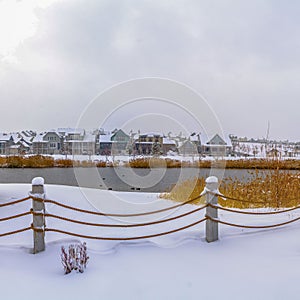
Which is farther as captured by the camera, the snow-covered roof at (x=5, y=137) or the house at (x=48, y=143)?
the snow-covered roof at (x=5, y=137)

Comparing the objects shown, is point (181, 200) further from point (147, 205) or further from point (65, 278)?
point (65, 278)

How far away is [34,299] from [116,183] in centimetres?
1055

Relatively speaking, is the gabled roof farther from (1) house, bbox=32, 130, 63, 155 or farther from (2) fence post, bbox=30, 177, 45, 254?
(1) house, bbox=32, 130, 63, 155

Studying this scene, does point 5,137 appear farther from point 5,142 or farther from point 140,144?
point 140,144

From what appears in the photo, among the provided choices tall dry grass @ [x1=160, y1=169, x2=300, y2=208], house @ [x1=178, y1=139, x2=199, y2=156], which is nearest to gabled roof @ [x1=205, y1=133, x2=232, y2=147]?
house @ [x1=178, y1=139, x2=199, y2=156]

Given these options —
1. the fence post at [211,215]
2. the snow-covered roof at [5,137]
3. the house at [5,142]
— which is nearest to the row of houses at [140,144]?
the fence post at [211,215]

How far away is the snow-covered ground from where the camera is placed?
2.87 meters

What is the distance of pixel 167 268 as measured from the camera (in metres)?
3.35

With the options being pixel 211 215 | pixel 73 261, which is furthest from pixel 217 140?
pixel 73 261

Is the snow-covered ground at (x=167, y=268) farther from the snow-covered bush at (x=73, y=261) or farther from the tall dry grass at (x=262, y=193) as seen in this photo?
the tall dry grass at (x=262, y=193)

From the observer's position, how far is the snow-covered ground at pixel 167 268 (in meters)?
2.87

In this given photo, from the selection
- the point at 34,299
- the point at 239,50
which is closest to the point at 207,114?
the point at 34,299

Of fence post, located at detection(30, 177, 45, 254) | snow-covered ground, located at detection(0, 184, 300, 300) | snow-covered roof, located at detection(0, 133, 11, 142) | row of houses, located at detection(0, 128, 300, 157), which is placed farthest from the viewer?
snow-covered roof, located at detection(0, 133, 11, 142)

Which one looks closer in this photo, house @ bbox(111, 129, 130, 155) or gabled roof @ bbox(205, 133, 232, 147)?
gabled roof @ bbox(205, 133, 232, 147)
